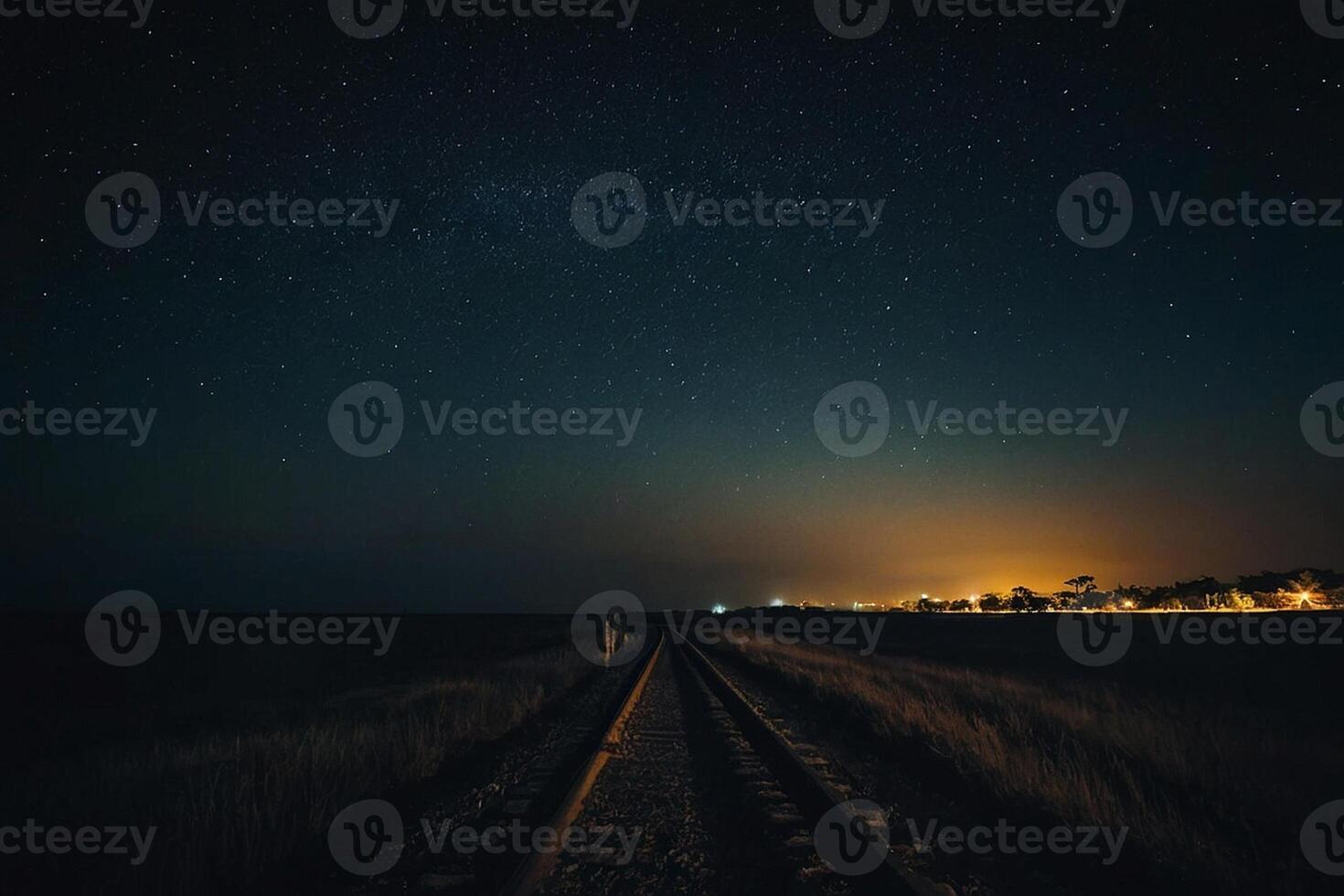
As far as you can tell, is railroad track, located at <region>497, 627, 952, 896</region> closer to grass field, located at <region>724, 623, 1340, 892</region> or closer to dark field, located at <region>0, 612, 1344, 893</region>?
dark field, located at <region>0, 612, 1344, 893</region>

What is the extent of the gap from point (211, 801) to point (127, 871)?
1109mm

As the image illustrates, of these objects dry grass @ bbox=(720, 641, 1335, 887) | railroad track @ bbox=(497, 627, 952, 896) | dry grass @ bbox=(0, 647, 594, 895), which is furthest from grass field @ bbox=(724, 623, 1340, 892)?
dry grass @ bbox=(0, 647, 594, 895)

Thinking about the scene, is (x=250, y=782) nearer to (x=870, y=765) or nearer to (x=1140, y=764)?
(x=870, y=765)

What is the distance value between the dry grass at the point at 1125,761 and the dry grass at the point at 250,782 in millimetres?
Result: 6022

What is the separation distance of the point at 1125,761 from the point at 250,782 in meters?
9.53

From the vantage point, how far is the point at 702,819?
235 inches

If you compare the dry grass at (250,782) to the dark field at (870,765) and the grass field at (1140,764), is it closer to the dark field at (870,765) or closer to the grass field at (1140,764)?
the dark field at (870,765)

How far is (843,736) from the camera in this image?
1067 cm

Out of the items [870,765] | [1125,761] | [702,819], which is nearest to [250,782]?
[702,819]

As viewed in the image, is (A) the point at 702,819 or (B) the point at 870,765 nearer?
(A) the point at 702,819

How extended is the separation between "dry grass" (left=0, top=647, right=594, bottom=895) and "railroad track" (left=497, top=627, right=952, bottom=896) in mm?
2057

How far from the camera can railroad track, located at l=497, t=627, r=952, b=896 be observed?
175 inches

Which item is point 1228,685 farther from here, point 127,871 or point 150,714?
point 150,714

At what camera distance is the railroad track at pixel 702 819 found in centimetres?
443
